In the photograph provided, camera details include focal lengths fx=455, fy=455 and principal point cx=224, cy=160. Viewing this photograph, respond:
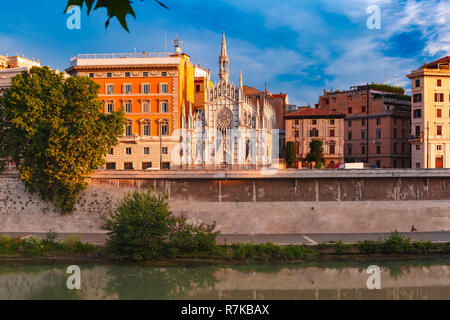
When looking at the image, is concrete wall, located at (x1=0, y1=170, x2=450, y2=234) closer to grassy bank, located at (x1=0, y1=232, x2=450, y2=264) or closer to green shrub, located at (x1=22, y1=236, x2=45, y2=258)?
green shrub, located at (x1=22, y1=236, x2=45, y2=258)

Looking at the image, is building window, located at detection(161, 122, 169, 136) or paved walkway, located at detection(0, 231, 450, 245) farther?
building window, located at detection(161, 122, 169, 136)

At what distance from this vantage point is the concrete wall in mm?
36281

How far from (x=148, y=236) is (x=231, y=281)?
6147mm

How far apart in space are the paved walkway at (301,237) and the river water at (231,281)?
10.6 feet

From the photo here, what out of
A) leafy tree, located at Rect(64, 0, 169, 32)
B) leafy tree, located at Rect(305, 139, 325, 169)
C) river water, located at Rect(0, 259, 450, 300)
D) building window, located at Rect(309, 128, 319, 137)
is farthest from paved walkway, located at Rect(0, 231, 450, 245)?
building window, located at Rect(309, 128, 319, 137)

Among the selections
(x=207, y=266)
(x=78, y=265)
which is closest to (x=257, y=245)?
(x=207, y=266)

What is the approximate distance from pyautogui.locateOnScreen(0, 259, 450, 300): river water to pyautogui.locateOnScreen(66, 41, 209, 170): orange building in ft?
68.7

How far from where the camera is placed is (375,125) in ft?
205

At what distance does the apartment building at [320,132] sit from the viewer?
202 ft

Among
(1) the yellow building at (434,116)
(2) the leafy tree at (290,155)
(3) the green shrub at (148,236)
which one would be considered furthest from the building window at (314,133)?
(3) the green shrub at (148,236)

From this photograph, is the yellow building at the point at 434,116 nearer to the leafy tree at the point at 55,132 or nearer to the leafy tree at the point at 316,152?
the leafy tree at the point at 316,152
